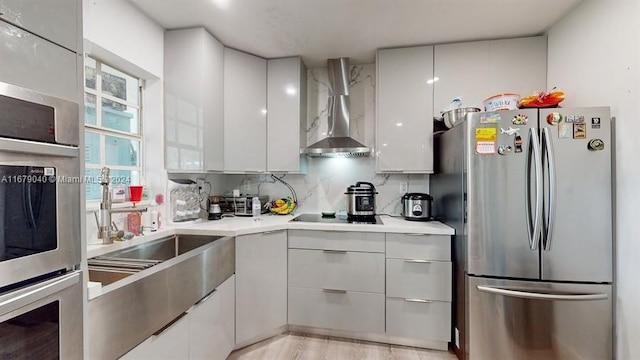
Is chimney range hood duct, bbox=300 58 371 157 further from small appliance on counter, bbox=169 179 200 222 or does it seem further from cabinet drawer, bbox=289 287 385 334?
cabinet drawer, bbox=289 287 385 334

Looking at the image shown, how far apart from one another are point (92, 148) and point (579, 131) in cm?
290

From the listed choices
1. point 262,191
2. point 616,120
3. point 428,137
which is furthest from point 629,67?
point 262,191

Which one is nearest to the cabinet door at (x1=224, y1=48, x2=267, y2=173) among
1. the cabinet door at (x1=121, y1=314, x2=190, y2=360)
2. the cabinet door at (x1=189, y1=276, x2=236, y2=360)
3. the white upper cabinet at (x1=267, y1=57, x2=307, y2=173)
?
the white upper cabinet at (x1=267, y1=57, x2=307, y2=173)

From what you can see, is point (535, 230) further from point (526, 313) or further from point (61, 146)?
point (61, 146)

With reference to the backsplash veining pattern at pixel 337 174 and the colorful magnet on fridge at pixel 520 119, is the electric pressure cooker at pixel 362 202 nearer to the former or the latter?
the backsplash veining pattern at pixel 337 174

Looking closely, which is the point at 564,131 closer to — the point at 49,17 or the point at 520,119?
the point at 520,119

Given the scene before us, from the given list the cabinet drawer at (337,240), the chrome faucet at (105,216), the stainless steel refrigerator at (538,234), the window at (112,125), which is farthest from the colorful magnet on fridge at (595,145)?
the window at (112,125)

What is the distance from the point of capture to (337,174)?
2.82m

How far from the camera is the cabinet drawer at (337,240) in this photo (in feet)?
6.80

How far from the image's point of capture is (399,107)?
2.39 metres

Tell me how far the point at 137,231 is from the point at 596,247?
109 inches

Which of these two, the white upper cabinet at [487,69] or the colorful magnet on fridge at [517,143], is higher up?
the white upper cabinet at [487,69]

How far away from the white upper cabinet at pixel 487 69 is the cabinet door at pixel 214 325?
2167 millimetres

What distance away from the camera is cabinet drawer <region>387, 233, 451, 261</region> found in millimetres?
1970
